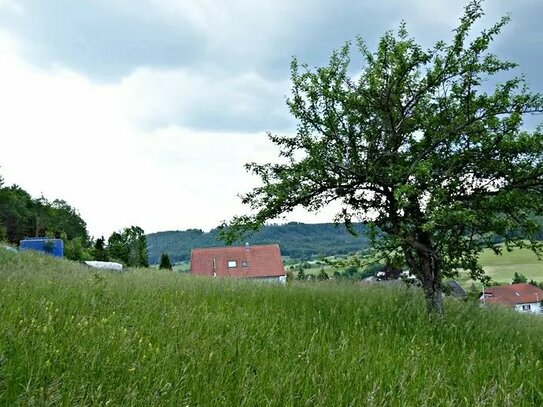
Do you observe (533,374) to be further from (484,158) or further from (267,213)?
(267,213)

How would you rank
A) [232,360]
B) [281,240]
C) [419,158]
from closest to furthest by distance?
[232,360], [419,158], [281,240]

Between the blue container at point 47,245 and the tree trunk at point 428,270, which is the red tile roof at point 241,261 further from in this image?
the tree trunk at point 428,270

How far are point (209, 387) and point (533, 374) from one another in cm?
293

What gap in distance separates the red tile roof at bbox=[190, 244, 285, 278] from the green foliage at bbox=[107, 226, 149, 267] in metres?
7.92

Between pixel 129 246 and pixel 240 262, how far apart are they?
16.7 m

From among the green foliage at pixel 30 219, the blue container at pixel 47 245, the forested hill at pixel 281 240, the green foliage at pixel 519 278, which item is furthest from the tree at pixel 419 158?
the forested hill at pixel 281 240

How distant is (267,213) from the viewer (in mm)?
7148

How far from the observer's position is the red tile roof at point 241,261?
203 feet

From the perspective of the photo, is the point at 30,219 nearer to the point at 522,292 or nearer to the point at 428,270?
the point at 428,270

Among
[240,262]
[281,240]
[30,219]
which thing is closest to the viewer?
[240,262]

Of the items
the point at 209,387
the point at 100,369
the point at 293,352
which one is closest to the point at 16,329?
the point at 100,369

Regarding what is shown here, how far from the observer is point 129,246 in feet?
213

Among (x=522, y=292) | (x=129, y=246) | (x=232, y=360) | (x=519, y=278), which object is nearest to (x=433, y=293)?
(x=232, y=360)

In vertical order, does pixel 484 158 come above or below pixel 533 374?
above
